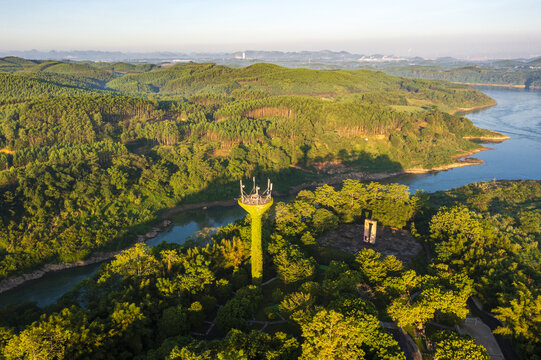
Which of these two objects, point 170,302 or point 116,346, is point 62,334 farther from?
point 170,302

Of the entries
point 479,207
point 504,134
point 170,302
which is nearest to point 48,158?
point 170,302

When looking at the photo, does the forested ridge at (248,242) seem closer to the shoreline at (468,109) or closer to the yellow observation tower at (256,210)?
the yellow observation tower at (256,210)

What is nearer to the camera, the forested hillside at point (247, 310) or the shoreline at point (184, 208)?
the forested hillside at point (247, 310)

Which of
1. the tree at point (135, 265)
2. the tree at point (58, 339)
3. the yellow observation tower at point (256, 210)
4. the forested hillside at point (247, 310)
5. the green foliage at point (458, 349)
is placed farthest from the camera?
the tree at point (135, 265)

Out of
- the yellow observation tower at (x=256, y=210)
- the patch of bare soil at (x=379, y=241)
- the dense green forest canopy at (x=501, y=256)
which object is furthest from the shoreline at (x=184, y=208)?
the dense green forest canopy at (x=501, y=256)

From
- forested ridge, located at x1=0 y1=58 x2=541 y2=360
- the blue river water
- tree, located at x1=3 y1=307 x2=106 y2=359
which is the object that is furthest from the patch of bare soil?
tree, located at x1=3 y1=307 x2=106 y2=359
